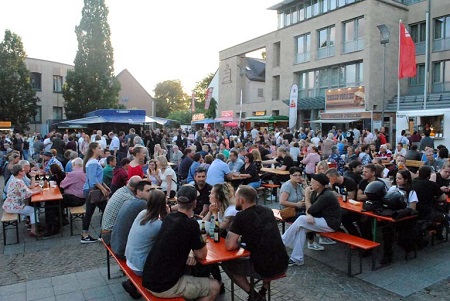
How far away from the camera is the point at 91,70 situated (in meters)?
37.7

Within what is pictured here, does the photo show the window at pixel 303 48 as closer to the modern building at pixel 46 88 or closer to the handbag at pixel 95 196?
the modern building at pixel 46 88

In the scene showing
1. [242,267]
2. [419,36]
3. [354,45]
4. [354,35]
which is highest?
[354,35]

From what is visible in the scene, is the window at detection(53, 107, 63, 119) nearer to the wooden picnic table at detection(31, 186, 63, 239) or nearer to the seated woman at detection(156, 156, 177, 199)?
the wooden picnic table at detection(31, 186, 63, 239)

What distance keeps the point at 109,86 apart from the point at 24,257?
1355 inches

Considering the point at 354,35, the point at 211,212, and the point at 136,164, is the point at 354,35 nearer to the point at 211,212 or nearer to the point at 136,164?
the point at 136,164

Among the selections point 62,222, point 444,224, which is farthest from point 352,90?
point 62,222

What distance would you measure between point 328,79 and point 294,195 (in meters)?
24.9

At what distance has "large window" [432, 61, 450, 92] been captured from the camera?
82.0 ft

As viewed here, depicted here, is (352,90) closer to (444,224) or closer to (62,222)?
(444,224)

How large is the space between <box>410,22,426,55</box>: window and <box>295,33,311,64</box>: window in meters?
7.95

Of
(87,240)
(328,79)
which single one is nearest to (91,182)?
(87,240)

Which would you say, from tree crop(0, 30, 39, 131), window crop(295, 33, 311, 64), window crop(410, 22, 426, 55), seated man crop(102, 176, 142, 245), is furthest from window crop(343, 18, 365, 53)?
tree crop(0, 30, 39, 131)

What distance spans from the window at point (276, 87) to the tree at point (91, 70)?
16822mm

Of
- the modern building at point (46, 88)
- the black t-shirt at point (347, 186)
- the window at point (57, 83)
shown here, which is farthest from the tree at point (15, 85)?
the black t-shirt at point (347, 186)
